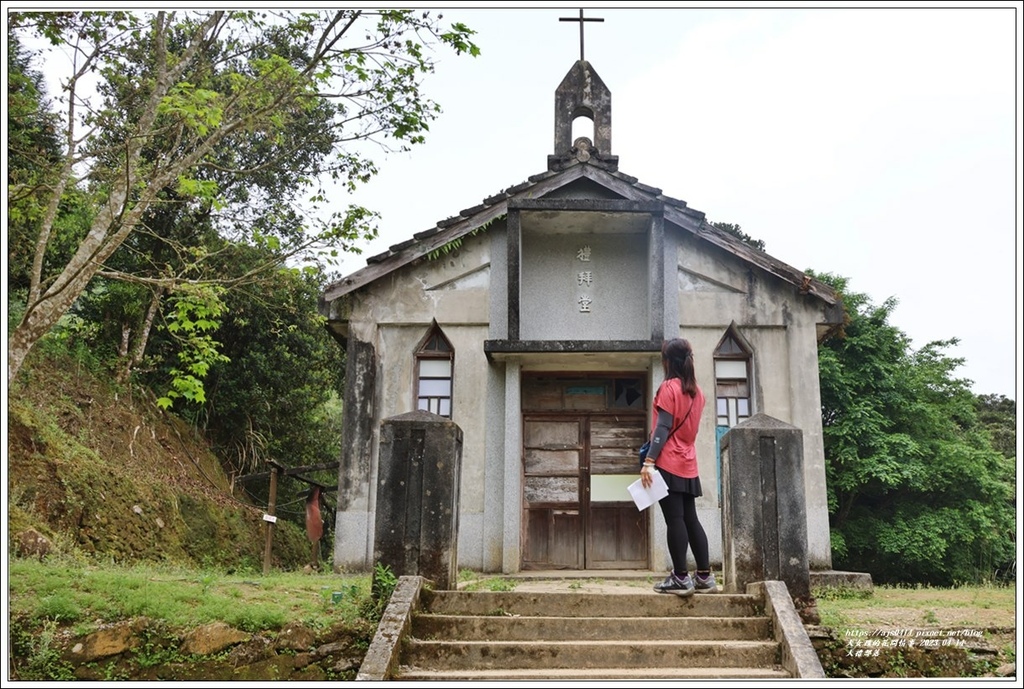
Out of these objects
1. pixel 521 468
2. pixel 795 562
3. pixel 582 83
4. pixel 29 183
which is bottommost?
pixel 795 562

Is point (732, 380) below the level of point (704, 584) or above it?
above

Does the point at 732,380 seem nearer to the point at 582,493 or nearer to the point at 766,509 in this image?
the point at 582,493

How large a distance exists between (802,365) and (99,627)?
380 inches

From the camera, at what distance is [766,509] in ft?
26.2

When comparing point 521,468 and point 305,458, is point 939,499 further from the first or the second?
point 305,458

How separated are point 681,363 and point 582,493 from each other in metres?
5.73

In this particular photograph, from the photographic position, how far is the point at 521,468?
13000mm

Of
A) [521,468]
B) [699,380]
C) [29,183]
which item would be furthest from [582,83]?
[29,183]

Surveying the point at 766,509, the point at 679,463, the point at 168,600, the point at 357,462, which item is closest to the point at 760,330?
the point at 766,509

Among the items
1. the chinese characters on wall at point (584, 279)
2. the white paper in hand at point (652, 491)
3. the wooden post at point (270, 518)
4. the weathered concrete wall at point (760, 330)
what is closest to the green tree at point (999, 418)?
the weathered concrete wall at point (760, 330)

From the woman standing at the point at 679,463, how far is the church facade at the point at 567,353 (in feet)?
15.1

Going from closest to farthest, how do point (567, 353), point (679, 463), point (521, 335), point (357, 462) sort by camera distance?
point (679, 463) → point (567, 353) → point (357, 462) → point (521, 335)

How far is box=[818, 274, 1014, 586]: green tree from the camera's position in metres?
19.3

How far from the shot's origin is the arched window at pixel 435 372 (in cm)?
1306
